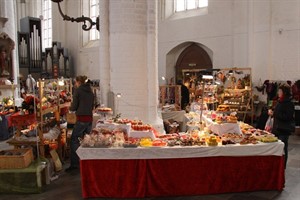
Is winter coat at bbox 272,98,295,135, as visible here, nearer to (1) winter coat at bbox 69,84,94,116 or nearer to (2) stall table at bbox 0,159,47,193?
(1) winter coat at bbox 69,84,94,116

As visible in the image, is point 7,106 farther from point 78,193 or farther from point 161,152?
point 161,152

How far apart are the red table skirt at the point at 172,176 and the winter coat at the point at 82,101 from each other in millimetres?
1482

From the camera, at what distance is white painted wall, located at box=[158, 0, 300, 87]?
1019cm

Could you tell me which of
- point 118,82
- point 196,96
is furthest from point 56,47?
point 118,82

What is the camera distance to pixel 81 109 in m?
5.77

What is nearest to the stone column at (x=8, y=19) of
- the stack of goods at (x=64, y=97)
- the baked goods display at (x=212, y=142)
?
the stack of goods at (x=64, y=97)

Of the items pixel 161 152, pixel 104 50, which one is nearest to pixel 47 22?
pixel 104 50

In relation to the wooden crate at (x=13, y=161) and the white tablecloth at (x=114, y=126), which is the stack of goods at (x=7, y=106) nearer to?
the white tablecloth at (x=114, y=126)

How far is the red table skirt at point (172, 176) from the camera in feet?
14.8

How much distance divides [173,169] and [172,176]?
101 mm

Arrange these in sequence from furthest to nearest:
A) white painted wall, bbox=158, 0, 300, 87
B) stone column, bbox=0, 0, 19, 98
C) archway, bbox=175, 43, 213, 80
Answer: archway, bbox=175, 43, 213, 80
stone column, bbox=0, 0, 19, 98
white painted wall, bbox=158, 0, 300, 87

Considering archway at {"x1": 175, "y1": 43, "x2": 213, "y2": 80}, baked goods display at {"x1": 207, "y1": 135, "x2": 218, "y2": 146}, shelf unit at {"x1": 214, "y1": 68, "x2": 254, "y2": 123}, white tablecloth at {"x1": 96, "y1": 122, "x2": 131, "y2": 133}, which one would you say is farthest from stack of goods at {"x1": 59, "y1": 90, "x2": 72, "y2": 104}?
archway at {"x1": 175, "y1": 43, "x2": 213, "y2": 80}

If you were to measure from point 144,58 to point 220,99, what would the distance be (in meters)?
3.90

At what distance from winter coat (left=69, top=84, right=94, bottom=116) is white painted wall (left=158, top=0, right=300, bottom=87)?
6851mm
